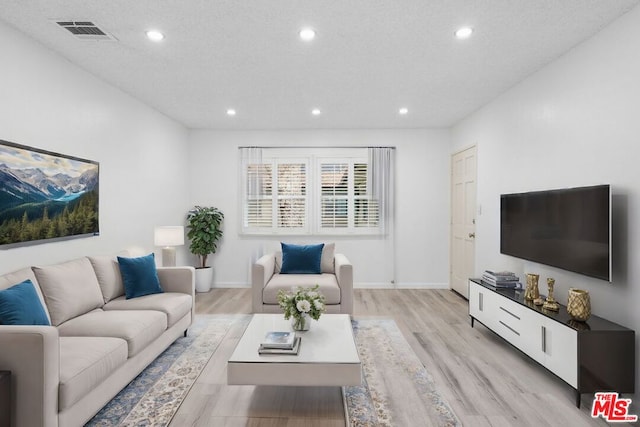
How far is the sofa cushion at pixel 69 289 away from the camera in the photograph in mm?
2613

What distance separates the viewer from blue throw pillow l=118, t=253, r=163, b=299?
3348mm

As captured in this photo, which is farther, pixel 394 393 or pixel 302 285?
pixel 302 285

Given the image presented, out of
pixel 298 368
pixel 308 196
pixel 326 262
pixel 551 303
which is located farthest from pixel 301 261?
pixel 551 303

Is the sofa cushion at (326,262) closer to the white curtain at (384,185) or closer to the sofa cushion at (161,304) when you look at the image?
the white curtain at (384,185)

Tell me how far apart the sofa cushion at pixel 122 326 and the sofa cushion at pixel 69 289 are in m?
0.08

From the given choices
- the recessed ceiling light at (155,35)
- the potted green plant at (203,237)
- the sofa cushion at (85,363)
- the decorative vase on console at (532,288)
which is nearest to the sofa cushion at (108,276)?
the sofa cushion at (85,363)

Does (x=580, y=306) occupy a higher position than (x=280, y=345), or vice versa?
(x=580, y=306)

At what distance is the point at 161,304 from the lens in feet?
10.4

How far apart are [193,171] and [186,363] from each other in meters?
3.69

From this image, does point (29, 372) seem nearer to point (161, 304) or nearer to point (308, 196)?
point (161, 304)

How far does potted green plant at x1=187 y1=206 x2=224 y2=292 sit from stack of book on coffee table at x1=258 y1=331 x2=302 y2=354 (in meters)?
3.36

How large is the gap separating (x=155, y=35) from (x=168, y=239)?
251 centimetres

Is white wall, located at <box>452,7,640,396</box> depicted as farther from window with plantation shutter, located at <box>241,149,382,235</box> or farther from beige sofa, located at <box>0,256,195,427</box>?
beige sofa, located at <box>0,256,195,427</box>

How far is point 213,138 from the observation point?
5.97 meters
